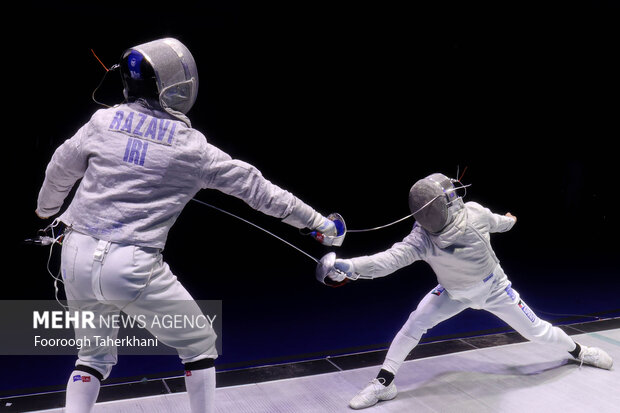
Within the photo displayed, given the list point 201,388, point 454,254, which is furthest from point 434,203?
point 201,388

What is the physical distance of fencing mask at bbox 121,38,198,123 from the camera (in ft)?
5.36

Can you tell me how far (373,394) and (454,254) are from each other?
2.34ft

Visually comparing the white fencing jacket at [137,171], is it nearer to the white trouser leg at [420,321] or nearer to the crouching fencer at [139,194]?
the crouching fencer at [139,194]

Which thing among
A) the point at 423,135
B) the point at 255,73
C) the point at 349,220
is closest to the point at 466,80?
the point at 423,135

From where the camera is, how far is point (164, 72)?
1644 millimetres

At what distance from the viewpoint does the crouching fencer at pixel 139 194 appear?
1.58 metres

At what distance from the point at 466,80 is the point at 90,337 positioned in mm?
5121

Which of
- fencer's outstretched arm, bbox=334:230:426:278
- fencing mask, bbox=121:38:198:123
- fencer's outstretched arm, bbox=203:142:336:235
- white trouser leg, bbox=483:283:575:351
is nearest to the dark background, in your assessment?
white trouser leg, bbox=483:283:575:351

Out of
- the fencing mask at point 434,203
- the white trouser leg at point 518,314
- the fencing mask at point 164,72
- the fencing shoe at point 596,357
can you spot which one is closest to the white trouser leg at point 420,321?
the white trouser leg at point 518,314

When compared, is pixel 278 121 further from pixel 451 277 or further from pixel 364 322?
pixel 451 277

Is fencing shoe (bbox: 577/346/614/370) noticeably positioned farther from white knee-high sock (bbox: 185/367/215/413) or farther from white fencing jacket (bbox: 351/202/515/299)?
white knee-high sock (bbox: 185/367/215/413)

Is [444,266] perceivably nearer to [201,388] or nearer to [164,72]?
[201,388]

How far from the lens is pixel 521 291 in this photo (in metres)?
4.45

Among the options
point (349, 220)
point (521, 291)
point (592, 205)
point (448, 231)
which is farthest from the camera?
point (592, 205)
